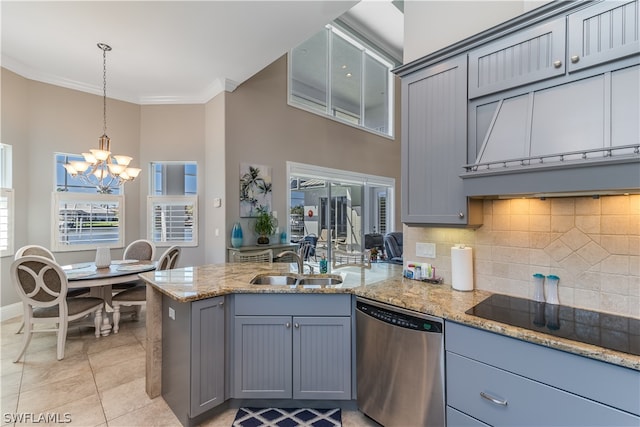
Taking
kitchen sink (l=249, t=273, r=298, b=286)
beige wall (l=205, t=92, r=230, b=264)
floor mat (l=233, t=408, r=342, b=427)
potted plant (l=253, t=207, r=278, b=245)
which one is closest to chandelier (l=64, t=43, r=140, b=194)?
beige wall (l=205, t=92, r=230, b=264)

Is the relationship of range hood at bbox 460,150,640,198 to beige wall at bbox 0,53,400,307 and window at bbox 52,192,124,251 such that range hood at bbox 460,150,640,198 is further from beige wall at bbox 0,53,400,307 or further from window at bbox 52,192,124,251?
window at bbox 52,192,124,251

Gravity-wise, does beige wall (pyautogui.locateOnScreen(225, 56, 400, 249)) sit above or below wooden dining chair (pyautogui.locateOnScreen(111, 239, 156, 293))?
above

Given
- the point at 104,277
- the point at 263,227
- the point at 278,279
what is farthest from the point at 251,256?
the point at 278,279

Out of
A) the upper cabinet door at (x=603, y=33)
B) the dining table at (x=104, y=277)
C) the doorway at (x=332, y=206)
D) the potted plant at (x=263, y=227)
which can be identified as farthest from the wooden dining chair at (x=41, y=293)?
the upper cabinet door at (x=603, y=33)

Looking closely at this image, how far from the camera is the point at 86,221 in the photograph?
4609 millimetres

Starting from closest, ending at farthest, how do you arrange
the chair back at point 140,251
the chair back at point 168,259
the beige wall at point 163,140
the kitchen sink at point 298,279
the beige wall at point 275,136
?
the kitchen sink at point 298,279
the chair back at point 168,259
the beige wall at point 163,140
the chair back at point 140,251
the beige wall at point 275,136

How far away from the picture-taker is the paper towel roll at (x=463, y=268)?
2.05 metres

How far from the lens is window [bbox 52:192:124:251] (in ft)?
14.4

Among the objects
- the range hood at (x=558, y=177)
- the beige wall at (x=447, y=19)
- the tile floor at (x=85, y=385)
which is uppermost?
the beige wall at (x=447, y=19)

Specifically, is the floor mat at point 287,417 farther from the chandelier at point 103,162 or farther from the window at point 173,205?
the window at point 173,205

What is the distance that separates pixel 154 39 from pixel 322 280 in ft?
11.0

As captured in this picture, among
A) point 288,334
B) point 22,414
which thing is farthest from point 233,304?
point 22,414

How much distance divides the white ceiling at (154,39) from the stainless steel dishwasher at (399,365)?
2.85 meters

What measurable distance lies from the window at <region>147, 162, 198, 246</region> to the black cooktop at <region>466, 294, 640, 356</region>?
14.9 ft
